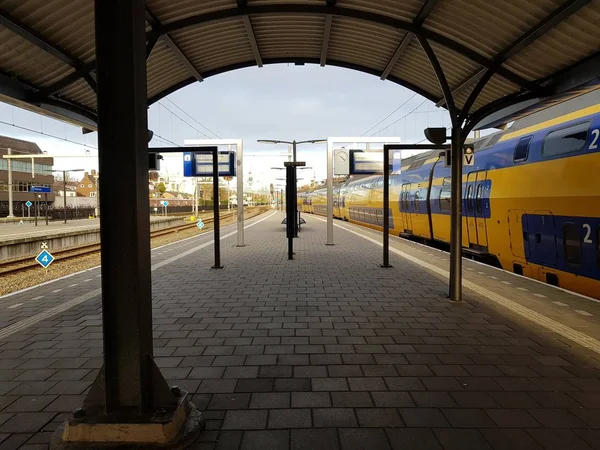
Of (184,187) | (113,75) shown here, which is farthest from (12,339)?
(184,187)

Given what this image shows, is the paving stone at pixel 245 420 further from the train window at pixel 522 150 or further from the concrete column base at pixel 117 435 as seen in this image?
the train window at pixel 522 150

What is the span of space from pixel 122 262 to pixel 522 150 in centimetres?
765

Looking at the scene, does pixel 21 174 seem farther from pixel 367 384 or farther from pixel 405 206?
pixel 367 384

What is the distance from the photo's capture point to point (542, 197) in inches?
272

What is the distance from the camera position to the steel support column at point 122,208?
2.54 m

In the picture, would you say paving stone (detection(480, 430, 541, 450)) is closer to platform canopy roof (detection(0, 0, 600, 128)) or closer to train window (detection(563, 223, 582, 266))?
platform canopy roof (detection(0, 0, 600, 128))

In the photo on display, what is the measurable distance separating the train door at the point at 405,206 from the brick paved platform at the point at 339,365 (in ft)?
26.3

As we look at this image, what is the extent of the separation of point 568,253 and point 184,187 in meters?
111

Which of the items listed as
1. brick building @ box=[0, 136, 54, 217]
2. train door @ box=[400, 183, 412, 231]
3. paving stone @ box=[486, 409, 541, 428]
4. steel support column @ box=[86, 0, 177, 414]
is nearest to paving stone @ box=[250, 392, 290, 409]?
steel support column @ box=[86, 0, 177, 414]

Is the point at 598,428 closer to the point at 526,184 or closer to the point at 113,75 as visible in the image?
the point at 113,75

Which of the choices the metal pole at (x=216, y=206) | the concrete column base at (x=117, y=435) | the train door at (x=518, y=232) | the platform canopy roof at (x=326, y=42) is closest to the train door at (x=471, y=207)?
the train door at (x=518, y=232)

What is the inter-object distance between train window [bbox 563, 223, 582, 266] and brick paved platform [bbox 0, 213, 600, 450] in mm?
623

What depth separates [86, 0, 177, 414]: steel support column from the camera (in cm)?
254

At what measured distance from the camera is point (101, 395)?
105 inches
